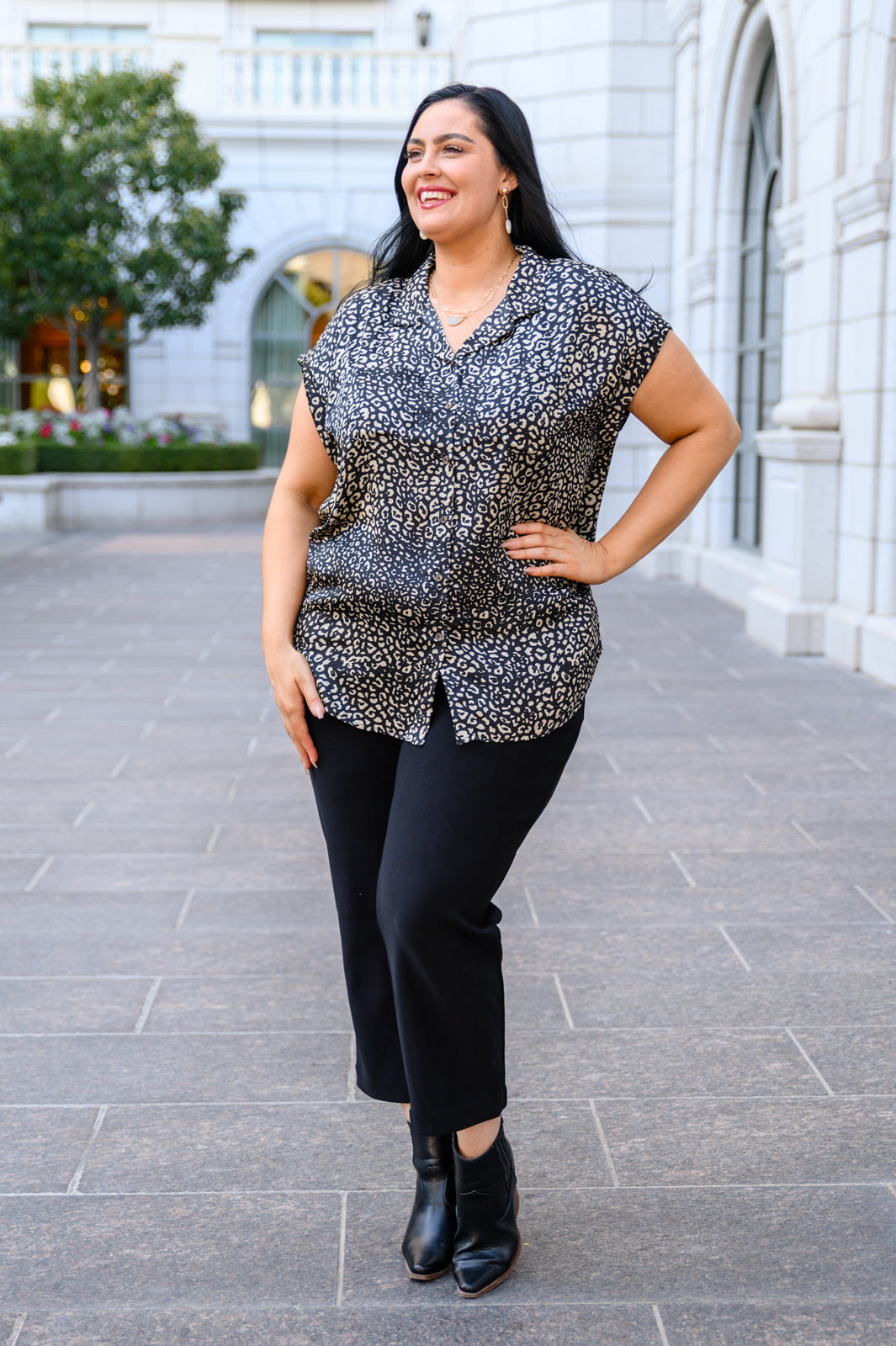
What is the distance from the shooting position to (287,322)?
26875mm

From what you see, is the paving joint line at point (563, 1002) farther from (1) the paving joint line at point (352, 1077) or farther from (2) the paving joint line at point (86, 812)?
(2) the paving joint line at point (86, 812)

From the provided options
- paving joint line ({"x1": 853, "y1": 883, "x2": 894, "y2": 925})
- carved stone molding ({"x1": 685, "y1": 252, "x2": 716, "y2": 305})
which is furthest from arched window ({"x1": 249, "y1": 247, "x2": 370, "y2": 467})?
paving joint line ({"x1": 853, "y1": 883, "x2": 894, "y2": 925})

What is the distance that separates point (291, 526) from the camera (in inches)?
100

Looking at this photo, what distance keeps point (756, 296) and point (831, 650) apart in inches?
159

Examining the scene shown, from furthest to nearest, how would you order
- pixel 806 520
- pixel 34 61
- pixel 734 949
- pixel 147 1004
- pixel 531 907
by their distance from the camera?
pixel 34 61 < pixel 806 520 < pixel 531 907 < pixel 734 949 < pixel 147 1004

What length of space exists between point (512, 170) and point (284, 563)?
2.45 ft

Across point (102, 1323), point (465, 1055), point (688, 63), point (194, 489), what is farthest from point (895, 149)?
point (194, 489)

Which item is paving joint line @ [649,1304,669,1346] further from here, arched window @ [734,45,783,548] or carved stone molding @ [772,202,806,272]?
arched window @ [734,45,783,548]

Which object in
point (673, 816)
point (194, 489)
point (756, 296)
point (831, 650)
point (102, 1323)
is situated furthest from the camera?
point (194, 489)

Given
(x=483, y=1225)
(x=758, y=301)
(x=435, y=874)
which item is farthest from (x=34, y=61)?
(x=483, y=1225)

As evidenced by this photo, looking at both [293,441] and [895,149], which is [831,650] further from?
[293,441]

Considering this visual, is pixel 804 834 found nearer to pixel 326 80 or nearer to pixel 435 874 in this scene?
pixel 435 874

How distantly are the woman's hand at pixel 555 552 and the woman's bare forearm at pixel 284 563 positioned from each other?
0.40 metres

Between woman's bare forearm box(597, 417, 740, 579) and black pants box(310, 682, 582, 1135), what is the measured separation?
300 mm
